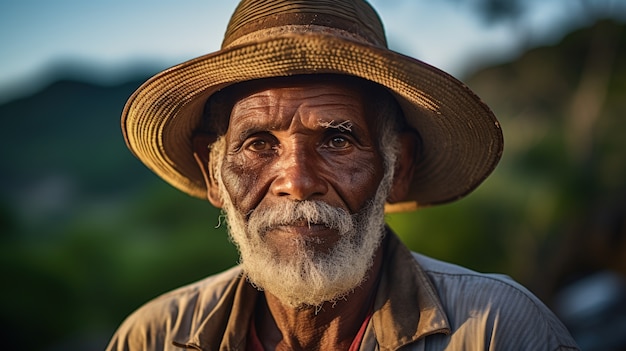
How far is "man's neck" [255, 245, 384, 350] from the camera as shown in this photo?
8.52ft

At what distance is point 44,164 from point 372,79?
445 centimetres

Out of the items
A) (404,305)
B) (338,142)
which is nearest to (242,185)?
(338,142)

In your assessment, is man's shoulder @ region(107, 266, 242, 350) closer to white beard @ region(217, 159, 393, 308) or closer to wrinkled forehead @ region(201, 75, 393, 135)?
white beard @ region(217, 159, 393, 308)

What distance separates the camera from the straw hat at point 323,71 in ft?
7.13

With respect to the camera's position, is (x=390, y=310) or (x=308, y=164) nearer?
(x=308, y=164)

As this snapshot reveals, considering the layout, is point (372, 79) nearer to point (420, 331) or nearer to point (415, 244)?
point (420, 331)

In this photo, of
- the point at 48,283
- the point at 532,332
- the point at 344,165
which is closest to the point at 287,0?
the point at 344,165

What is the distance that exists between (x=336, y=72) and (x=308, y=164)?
1.12 feet

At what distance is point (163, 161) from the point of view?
2.92 meters

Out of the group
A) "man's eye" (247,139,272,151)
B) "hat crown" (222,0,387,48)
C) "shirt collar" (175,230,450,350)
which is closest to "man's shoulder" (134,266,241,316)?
"shirt collar" (175,230,450,350)

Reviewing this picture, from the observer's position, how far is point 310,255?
2.36 meters

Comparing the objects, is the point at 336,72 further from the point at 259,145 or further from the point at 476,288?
the point at 476,288

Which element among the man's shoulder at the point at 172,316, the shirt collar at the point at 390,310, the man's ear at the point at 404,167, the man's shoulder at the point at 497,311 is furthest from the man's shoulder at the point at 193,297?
the man's shoulder at the point at 497,311

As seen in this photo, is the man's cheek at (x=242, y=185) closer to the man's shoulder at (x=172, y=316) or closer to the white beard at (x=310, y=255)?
the white beard at (x=310, y=255)
